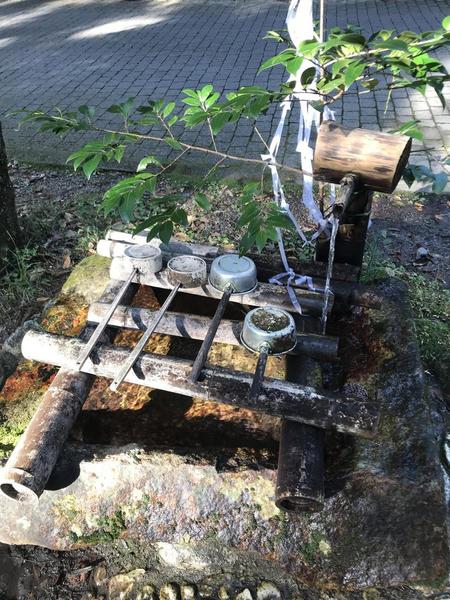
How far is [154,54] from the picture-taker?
7.81 m

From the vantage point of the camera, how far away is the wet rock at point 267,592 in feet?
5.77

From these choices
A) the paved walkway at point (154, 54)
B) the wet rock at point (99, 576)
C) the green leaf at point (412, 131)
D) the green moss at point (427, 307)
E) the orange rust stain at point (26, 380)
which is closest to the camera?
the green leaf at point (412, 131)

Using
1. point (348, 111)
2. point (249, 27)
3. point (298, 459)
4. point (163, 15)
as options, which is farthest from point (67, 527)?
point (163, 15)

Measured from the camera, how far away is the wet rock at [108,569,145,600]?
185cm

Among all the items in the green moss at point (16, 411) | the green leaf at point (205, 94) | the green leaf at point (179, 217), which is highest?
the green leaf at point (205, 94)

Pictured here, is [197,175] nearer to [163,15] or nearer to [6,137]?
[6,137]

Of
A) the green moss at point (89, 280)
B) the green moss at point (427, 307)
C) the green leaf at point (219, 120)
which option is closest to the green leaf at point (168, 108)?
the green leaf at point (219, 120)

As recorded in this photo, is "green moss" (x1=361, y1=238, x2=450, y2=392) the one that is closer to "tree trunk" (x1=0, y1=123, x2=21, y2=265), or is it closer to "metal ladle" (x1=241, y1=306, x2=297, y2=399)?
"metal ladle" (x1=241, y1=306, x2=297, y2=399)

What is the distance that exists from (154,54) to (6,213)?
5.81m

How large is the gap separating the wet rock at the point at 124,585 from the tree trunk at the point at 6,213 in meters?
2.15

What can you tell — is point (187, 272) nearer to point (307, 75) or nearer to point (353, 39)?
point (307, 75)

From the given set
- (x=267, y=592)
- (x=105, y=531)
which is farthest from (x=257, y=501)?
(x=105, y=531)

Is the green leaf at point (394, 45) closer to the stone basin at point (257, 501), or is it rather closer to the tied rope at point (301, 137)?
the tied rope at point (301, 137)

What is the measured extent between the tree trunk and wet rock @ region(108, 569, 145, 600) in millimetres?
2151
